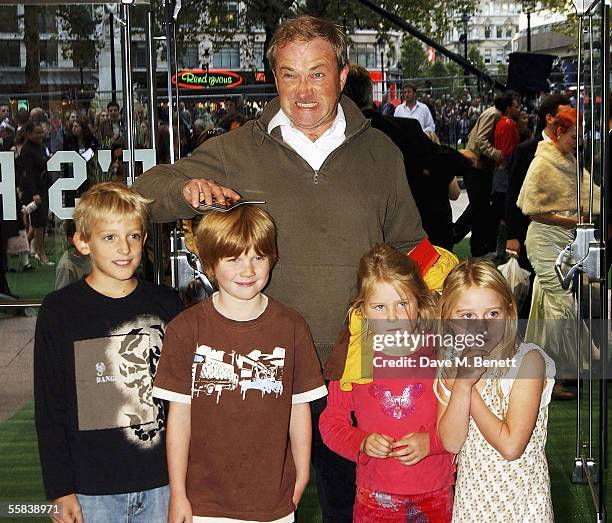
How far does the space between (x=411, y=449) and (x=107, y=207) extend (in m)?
0.89

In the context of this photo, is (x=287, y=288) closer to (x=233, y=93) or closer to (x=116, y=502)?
(x=116, y=502)

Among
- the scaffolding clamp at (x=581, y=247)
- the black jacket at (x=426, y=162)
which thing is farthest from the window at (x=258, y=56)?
the scaffolding clamp at (x=581, y=247)

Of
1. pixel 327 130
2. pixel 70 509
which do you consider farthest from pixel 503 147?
pixel 70 509

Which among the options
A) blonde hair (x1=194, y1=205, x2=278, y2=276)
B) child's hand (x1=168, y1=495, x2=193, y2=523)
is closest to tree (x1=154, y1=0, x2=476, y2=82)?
blonde hair (x1=194, y1=205, x2=278, y2=276)

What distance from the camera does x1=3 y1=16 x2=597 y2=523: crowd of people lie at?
230cm

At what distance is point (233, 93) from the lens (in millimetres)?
3865

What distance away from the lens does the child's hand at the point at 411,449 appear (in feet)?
7.69

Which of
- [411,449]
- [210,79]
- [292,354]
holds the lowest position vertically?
[411,449]

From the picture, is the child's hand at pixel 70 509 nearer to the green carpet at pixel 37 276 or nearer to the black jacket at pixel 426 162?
the green carpet at pixel 37 276

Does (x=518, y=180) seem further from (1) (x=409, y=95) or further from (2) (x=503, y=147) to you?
(1) (x=409, y=95)

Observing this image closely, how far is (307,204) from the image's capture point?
2.62 meters

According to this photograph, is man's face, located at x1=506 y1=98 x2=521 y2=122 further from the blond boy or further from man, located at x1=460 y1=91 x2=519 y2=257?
the blond boy

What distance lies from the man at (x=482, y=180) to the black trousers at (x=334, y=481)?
62.1 inches

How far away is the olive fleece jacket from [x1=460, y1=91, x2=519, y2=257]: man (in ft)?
4.63
